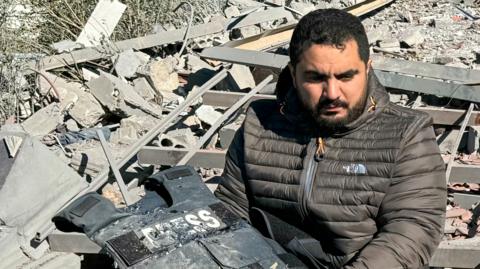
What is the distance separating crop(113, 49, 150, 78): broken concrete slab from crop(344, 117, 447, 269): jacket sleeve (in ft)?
16.4

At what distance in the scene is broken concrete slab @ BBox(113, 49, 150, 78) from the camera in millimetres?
7113

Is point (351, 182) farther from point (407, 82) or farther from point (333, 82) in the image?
point (407, 82)

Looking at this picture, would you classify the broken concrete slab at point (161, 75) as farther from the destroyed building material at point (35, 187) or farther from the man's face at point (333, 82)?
the man's face at point (333, 82)

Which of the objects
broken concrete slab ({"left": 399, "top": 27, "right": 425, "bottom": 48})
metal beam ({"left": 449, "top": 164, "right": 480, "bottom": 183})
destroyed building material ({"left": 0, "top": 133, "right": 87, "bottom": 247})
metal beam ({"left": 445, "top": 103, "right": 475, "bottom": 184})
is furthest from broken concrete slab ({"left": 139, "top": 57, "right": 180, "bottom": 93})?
metal beam ({"left": 449, "top": 164, "right": 480, "bottom": 183})

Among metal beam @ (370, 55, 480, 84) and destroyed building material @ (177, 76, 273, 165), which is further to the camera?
metal beam @ (370, 55, 480, 84)

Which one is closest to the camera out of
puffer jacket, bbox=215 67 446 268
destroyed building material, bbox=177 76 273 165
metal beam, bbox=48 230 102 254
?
puffer jacket, bbox=215 67 446 268

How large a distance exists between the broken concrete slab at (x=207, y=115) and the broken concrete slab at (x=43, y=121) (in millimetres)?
1406

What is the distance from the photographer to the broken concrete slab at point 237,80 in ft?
20.6

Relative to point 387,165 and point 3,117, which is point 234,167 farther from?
point 3,117

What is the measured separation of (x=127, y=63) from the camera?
7160 mm

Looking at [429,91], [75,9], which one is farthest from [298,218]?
[75,9]

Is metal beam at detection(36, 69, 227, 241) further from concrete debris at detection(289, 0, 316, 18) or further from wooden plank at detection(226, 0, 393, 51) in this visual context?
concrete debris at detection(289, 0, 316, 18)

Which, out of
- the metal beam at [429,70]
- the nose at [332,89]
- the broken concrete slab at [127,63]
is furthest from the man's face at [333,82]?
the broken concrete slab at [127,63]

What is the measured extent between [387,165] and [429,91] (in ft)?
10.5
